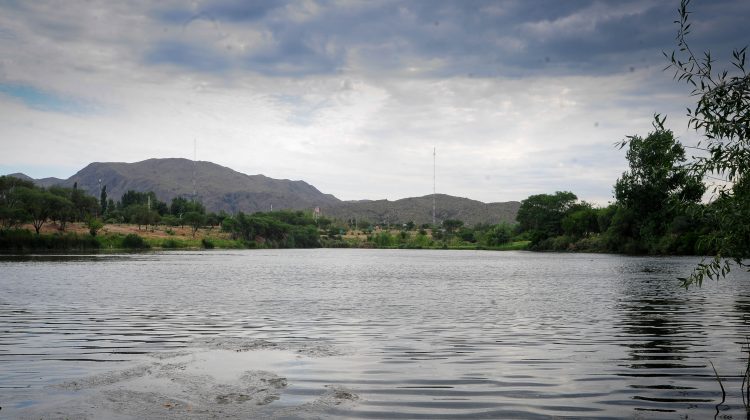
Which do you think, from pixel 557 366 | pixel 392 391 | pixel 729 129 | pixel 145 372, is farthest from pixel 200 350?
pixel 729 129

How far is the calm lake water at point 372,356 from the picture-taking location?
44.5 ft

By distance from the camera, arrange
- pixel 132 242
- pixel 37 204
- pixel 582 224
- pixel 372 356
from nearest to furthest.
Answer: pixel 372 356 → pixel 37 204 → pixel 132 242 → pixel 582 224

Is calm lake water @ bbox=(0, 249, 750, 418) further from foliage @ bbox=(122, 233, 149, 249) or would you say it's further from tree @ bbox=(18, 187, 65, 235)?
foliage @ bbox=(122, 233, 149, 249)

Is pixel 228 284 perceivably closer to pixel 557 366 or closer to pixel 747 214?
pixel 557 366

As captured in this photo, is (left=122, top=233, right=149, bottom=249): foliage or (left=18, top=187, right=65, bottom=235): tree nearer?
(left=18, top=187, right=65, bottom=235): tree

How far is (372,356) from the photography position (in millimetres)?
19984

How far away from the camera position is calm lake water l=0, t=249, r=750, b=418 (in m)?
13.6

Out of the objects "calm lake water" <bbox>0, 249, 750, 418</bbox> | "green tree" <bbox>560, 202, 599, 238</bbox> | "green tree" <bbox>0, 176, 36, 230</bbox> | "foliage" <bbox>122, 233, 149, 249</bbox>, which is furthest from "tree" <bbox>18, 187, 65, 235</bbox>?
"green tree" <bbox>560, 202, 599, 238</bbox>

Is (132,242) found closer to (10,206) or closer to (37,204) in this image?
(37,204)

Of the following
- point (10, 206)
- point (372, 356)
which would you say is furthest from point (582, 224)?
point (372, 356)

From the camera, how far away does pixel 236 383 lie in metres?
16.0

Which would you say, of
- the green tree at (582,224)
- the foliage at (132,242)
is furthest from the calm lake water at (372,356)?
the green tree at (582,224)

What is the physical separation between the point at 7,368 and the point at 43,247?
14561 cm

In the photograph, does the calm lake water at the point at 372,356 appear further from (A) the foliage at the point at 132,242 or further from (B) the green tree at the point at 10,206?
(A) the foliage at the point at 132,242
